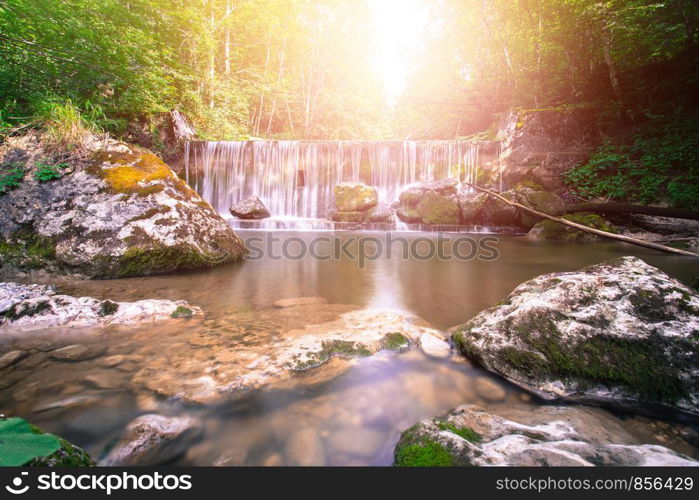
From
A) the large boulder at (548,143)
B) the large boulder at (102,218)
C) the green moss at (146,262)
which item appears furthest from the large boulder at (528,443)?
the large boulder at (548,143)

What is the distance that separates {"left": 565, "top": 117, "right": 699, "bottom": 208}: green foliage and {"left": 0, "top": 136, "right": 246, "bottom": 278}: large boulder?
40.0 ft

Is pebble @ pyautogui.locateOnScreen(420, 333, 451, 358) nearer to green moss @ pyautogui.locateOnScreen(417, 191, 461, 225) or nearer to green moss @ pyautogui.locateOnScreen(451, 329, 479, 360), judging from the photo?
green moss @ pyautogui.locateOnScreen(451, 329, 479, 360)

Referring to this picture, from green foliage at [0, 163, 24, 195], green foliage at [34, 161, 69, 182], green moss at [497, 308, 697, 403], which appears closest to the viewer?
green moss at [497, 308, 697, 403]

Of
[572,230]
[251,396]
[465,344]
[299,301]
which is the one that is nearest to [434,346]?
[465,344]

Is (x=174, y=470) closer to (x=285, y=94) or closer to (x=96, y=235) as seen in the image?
(x=96, y=235)

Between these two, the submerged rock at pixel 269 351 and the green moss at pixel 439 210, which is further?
the green moss at pixel 439 210

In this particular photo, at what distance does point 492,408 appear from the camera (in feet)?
5.71

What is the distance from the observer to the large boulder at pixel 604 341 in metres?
1.72

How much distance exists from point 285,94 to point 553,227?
20365mm

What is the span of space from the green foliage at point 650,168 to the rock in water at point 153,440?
12.8 meters

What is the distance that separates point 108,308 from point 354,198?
32.4 ft

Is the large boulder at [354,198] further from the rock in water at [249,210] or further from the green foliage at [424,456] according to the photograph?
the green foliage at [424,456]

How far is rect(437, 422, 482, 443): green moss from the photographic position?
138 cm

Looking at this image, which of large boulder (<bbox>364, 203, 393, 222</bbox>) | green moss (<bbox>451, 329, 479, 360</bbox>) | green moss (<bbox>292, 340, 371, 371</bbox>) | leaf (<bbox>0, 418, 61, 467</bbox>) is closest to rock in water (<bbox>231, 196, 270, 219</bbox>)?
large boulder (<bbox>364, 203, 393, 222</bbox>)
